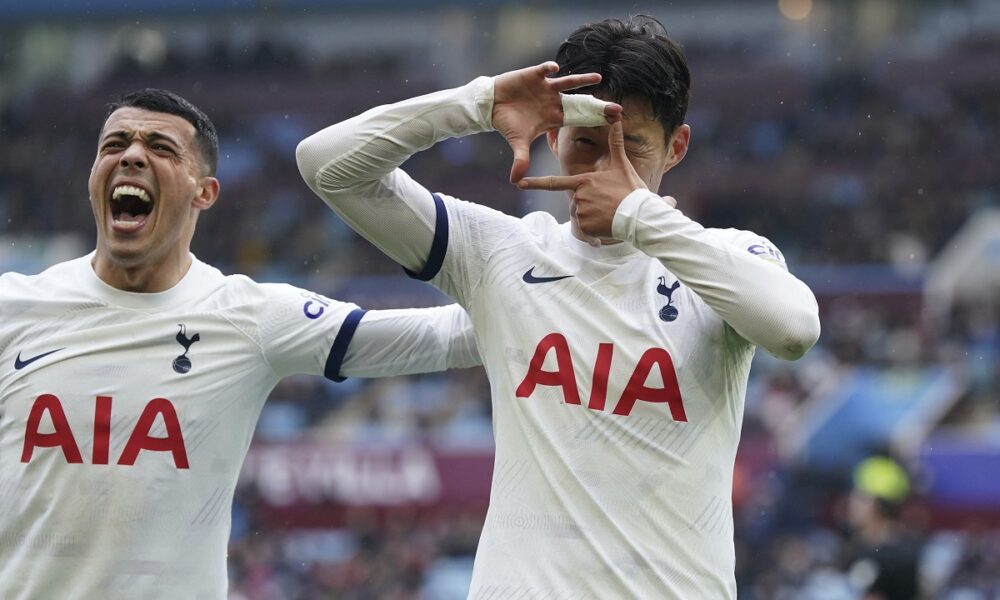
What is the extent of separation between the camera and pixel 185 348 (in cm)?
398

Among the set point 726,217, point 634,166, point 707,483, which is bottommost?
point 726,217

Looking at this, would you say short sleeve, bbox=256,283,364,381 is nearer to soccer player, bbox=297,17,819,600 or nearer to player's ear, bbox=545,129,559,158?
soccer player, bbox=297,17,819,600

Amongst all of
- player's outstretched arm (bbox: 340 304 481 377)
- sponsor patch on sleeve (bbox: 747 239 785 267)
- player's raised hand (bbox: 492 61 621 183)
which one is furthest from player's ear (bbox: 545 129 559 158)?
player's outstretched arm (bbox: 340 304 481 377)

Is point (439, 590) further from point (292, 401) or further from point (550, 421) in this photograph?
point (550, 421)

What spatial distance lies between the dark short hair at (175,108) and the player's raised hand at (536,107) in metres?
1.10

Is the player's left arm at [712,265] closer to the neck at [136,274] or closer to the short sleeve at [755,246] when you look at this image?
the short sleeve at [755,246]

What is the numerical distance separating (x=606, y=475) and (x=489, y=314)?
1.60 ft

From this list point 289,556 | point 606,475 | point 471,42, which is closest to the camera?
point 606,475

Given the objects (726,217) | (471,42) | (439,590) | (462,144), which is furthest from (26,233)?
(439,590)

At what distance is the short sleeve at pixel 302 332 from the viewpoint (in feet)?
13.4

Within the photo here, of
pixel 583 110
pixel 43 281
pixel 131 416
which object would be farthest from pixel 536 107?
pixel 43 281

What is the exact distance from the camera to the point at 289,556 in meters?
14.7

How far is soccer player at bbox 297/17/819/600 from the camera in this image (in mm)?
3355

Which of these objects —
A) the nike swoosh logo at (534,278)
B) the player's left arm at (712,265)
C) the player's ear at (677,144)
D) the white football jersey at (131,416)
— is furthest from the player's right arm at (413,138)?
the white football jersey at (131,416)
